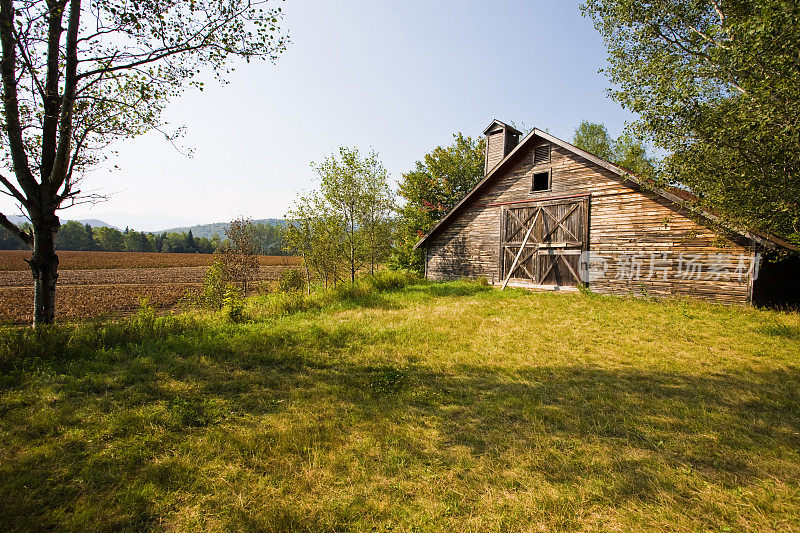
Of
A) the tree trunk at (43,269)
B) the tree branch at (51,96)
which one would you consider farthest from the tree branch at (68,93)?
the tree trunk at (43,269)

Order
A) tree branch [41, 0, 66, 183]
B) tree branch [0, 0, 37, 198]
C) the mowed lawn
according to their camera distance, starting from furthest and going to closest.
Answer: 1. tree branch [41, 0, 66, 183]
2. tree branch [0, 0, 37, 198]
3. the mowed lawn

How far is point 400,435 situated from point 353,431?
1.90 feet

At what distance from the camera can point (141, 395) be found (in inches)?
185

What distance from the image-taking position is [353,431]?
400 cm

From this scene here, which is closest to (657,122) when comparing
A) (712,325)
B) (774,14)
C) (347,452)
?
(774,14)

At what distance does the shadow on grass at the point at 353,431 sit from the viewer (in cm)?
286

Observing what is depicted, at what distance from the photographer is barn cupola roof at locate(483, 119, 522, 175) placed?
734 inches

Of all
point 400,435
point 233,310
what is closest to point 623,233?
point 400,435

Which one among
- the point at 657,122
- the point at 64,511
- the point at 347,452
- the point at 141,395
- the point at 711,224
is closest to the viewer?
the point at 64,511

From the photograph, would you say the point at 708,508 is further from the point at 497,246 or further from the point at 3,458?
the point at 497,246

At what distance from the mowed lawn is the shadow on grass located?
0.07 feet

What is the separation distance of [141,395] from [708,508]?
6.61m

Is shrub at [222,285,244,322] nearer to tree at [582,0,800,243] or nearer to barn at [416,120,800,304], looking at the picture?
barn at [416,120,800,304]

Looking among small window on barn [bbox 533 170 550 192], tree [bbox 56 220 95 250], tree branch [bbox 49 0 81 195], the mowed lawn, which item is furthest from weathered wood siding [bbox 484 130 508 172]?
tree [bbox 56 220 95 250]
